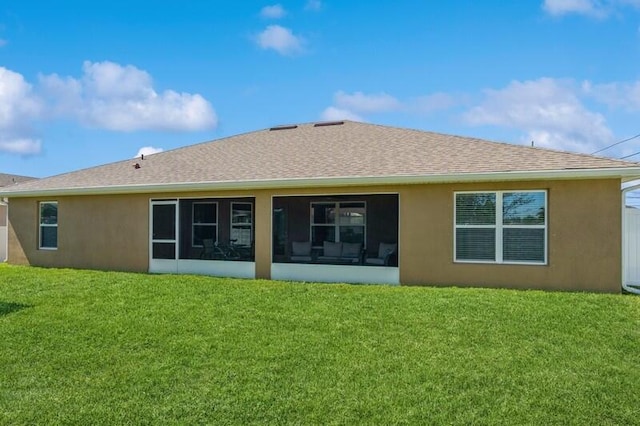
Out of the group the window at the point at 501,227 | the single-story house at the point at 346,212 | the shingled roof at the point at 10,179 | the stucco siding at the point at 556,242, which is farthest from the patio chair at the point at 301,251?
the shingled roof at the point at 10,179

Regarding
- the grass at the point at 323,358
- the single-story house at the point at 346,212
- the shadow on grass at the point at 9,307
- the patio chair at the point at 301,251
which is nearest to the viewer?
the grass at the point at 323,358

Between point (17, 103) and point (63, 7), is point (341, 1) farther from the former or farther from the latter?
point (17, 103)

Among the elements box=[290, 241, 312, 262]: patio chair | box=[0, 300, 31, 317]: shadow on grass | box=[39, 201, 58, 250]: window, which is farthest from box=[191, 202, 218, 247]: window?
box=[0, 300, 31, 317]: shadow on grass

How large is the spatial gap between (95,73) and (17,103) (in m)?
8.67

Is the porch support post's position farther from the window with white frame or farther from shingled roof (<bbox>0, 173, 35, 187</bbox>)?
shingled roof (<bbox>0, 173, 35, 187</bbox>)

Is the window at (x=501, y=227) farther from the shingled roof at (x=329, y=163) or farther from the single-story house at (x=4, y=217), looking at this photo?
the single-story house at (x=4, y=217)

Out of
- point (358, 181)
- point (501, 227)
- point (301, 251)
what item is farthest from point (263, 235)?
point (501, 227)

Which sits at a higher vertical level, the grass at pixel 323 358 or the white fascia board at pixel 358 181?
the white fascia board at pixel 358 181

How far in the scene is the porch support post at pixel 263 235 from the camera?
42.5 feet

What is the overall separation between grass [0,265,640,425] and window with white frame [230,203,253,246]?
789 cm

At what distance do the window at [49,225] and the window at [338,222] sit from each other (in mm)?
8888

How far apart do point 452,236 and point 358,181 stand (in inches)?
101

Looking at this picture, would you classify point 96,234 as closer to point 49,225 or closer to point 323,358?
point 49,225

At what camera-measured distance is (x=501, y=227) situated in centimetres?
1075
